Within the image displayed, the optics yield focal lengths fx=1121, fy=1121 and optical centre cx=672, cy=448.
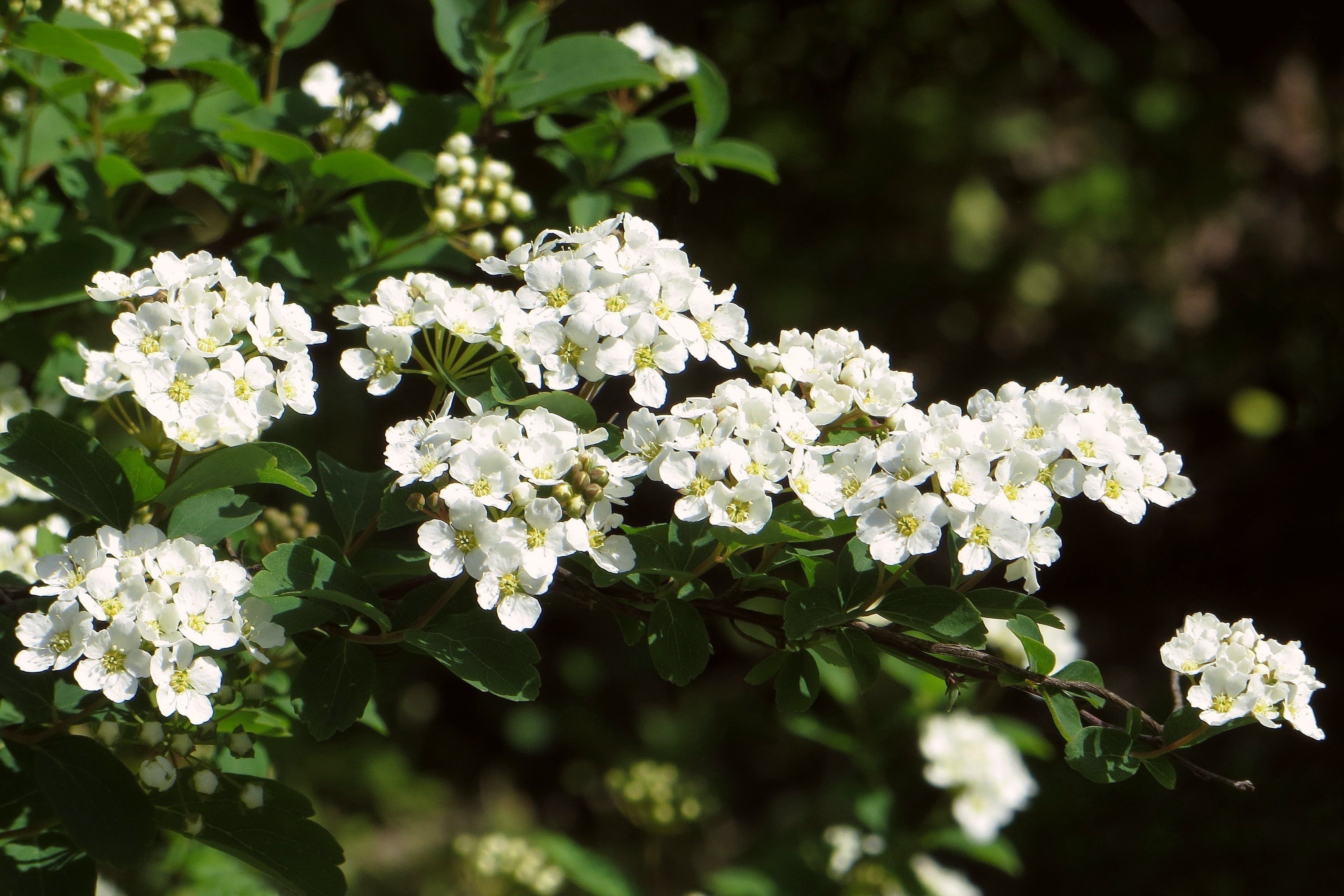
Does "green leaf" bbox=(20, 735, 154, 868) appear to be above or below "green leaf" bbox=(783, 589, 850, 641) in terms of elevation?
below

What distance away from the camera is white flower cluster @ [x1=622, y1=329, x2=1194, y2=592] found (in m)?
1.19

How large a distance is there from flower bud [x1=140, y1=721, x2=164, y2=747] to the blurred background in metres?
2.39

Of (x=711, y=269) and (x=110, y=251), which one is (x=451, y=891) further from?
(x=110, y=251)

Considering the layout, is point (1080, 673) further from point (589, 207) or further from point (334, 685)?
point (589, 207)

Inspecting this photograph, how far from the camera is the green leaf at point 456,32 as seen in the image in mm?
2025

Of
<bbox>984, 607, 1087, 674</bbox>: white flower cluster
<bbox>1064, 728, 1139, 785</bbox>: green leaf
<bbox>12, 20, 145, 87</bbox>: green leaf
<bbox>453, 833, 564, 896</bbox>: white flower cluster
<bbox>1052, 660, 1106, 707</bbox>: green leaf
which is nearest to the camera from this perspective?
<bbox>1064, 728, 1139, 785</bbox>: green leaf

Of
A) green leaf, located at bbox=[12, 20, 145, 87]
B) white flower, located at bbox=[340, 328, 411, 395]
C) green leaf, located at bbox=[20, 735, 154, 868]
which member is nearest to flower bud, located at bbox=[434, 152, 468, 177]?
green leaf, located at bbox=[12, 20, 145, 87]

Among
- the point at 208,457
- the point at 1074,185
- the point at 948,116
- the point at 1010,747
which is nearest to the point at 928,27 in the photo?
the point at 948,116

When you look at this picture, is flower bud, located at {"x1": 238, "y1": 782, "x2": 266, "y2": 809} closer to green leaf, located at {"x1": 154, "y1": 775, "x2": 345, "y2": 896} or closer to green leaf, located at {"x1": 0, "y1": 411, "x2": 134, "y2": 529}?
green leaf, located at {"x1": 154, "y1": 775, "x2": 345, "y2": 896}

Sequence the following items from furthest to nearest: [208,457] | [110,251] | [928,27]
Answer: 1. [928,27]
2. [110,251]
3. [208,457]

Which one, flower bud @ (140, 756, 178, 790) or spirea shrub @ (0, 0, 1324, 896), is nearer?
spirea shrub @ (0, 0, 1324, 896)

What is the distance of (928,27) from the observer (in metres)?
4.21

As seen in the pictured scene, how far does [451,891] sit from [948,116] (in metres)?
3.71

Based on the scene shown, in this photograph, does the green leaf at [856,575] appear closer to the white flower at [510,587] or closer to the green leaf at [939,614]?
the green leaf at [939,614]
